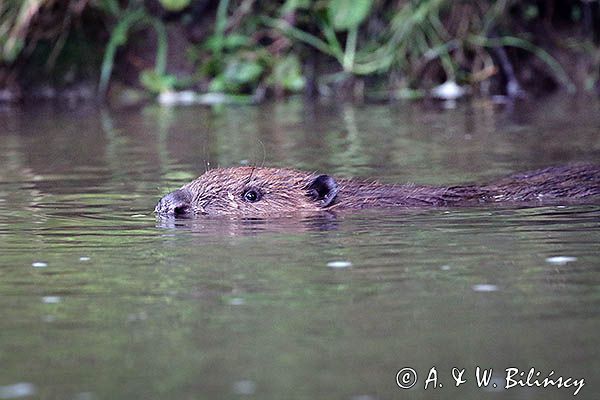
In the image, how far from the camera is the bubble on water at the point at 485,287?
459 centimetres

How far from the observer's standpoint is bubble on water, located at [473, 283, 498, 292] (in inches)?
181

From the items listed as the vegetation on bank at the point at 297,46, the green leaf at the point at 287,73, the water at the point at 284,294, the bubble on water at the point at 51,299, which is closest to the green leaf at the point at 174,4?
the vegetation on bank at the point at 297,46

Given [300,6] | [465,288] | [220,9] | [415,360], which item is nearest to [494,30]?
[300,6]

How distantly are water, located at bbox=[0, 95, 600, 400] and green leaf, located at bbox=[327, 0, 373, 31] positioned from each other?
522 cm

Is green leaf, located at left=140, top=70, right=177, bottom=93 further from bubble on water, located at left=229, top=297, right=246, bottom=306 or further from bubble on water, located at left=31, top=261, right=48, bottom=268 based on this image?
bubble on water, located at left=229, top=297, right=246, bottom=306

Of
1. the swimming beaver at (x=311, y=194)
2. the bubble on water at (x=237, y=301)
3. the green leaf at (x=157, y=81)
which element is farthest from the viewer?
the green leaf at (x=157, y=81)

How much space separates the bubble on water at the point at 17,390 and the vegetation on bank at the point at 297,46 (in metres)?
10.6

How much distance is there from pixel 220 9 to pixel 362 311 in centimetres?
1069

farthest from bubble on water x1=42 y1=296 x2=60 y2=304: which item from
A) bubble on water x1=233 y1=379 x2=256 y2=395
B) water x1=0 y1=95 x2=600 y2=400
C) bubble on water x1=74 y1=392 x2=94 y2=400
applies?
bubble on water x1=233 y1=379 x2=256 y2=395

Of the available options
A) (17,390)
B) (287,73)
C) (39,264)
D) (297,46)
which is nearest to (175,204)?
(39,264)

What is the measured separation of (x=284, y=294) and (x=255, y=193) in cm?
227

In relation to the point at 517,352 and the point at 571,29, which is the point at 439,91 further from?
the point at 517,352

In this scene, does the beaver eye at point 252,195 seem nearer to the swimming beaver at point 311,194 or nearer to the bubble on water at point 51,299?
the swimming beaver at point 311,194

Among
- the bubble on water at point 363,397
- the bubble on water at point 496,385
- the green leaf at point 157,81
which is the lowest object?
the green leaf at point 157,81
